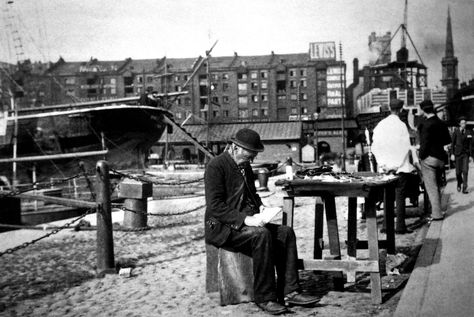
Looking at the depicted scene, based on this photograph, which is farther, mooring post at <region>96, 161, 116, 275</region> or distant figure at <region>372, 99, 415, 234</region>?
distant figure at <region>372, 99, 415, 234</region>

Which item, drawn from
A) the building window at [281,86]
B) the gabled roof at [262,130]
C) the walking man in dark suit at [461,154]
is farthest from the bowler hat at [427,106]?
the building window at [281,86]

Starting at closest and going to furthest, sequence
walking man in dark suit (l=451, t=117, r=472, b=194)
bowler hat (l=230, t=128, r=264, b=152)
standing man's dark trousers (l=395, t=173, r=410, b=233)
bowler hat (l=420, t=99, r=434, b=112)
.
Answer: bowler hat (l=230, t=128, r=264, b=152) < standing man's dark trousers (l=395, t=173, r=410, b=233) < bowler hat (l=420, t=99, r=434, b=112) < walking man in dark suit (l=451, t=117, r=472, b=194)

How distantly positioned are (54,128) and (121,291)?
29908 mm

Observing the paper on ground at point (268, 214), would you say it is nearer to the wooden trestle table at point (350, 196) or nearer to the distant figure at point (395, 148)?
the wooden trestle table at point (350, 196)

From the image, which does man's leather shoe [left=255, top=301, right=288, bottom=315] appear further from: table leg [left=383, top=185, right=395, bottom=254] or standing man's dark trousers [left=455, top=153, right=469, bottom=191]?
standing man's dark trousers [left=455, top=153, right=469, bottom=191]

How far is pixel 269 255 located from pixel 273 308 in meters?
0.44

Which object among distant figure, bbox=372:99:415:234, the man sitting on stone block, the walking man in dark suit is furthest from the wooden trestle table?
the walking man in dark suit

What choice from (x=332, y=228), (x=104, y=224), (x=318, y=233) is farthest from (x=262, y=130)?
(x=332, y=228)

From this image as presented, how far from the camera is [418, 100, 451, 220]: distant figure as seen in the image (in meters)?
6.99

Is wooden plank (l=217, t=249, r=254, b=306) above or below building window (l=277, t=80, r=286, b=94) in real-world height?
below

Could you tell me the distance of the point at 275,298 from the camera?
375 centimetres

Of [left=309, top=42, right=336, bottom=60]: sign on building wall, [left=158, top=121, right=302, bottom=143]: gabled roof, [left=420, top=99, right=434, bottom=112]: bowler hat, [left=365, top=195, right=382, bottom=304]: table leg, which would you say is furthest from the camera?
[left=309, top=42, right=336, bottom=60]: sign on building wall

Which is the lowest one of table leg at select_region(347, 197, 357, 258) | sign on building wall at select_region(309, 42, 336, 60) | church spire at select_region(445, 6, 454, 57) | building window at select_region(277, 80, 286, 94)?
table leg at select_region(347, 197, 357, 258)

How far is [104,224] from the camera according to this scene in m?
5.55
